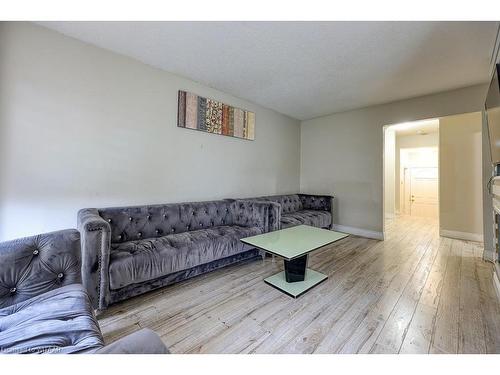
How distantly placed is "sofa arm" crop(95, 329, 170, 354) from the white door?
7.46 metres

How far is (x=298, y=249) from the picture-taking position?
1.87 metres

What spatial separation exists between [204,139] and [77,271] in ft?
7.20

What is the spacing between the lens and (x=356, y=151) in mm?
4000

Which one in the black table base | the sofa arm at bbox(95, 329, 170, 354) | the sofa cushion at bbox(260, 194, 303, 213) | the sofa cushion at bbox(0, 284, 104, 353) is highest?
the sofa cushion at bbox(260, 194, 303, 213)

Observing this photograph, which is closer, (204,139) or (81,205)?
(81,205)

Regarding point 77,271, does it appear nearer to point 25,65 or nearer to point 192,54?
point 25,65

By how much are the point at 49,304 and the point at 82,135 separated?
5.48ft

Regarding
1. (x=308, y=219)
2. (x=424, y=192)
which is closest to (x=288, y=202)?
(x=308, y=219)

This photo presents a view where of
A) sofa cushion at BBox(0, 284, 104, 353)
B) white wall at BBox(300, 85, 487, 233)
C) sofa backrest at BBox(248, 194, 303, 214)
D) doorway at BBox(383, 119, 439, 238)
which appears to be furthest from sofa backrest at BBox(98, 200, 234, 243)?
doorway at BBox(383, 119, 439, 238)

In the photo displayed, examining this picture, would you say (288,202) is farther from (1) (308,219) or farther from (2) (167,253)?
(2) (167,253)

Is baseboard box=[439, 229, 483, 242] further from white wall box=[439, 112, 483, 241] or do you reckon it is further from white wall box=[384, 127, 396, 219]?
white wall box=[384, 127, 396, 219]

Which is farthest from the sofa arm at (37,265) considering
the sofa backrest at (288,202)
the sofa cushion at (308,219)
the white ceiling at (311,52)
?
the sofa backrest at (288,202)

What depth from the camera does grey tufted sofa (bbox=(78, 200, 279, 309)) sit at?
1.59 m
